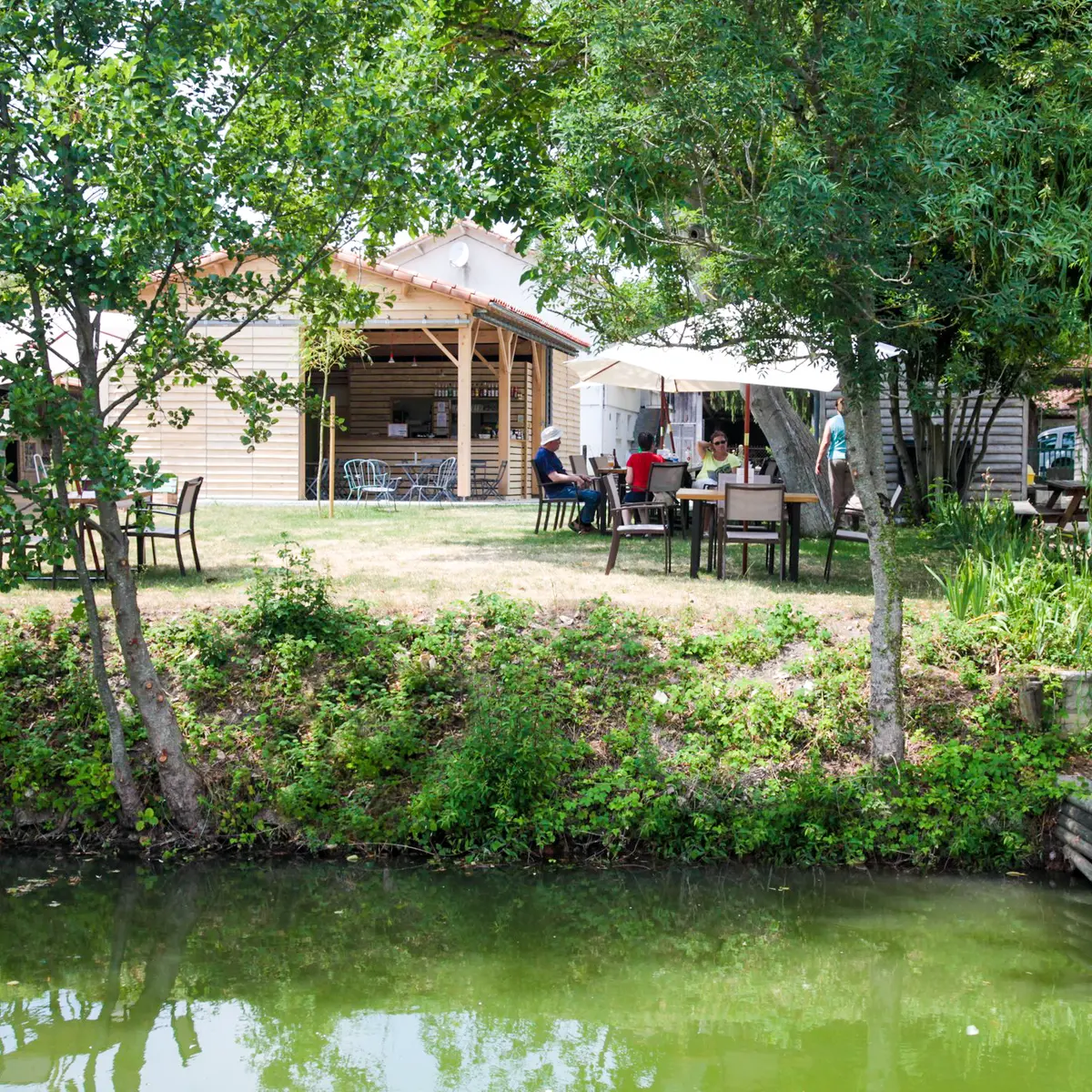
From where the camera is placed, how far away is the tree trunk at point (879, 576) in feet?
20.7

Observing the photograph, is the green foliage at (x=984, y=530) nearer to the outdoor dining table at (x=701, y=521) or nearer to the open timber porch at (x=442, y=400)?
the outdoor dining table at (x=701, y=521)

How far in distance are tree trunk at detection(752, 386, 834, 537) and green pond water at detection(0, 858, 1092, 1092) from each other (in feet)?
24.6

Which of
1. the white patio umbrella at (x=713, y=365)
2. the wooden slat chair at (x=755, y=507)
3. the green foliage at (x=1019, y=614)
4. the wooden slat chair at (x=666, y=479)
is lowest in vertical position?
the green foliage at (x=1019, y=614)

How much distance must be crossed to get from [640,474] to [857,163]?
6.84 metres

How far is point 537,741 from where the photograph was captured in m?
6.45

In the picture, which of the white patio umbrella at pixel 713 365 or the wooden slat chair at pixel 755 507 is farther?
the wooden slat chair at pixel 755 507

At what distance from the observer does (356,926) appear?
5.50 m

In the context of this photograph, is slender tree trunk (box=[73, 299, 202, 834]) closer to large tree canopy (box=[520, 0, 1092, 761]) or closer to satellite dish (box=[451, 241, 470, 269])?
large tree canopy (box=[520, 0, 1092, 761])

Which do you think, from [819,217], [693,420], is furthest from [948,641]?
[693,420]

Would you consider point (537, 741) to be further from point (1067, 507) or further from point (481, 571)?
point (1067, 507)

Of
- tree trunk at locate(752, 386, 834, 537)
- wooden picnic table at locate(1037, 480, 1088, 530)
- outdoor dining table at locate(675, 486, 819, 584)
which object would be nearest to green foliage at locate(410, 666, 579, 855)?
outdoor dining table at locate(675, 486, 819, 584)

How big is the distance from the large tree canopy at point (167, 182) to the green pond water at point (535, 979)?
1203 millimetres

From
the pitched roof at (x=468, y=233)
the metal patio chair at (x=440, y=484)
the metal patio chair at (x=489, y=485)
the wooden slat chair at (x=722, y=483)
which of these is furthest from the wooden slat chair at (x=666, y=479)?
the pitched roof at (x=468, y=233)

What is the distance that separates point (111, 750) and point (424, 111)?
3654 millimetres
